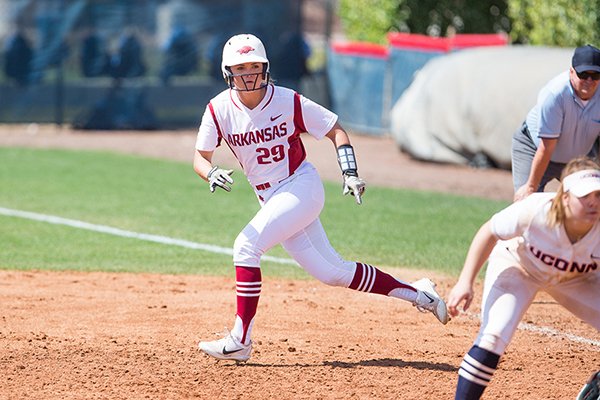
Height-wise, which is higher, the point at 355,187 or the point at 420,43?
the point at 355,187

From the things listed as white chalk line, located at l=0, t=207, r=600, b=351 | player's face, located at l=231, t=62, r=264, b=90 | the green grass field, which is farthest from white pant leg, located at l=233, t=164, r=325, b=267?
the green grass field

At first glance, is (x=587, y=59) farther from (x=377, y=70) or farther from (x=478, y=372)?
A: (x=377, y=70)

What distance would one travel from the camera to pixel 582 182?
4.86 metres

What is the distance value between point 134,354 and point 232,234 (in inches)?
205

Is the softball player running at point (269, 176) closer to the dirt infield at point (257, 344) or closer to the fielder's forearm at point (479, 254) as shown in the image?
the dirt infield at point (257, 344)

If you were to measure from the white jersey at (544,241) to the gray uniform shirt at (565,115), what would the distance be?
7.48 ft

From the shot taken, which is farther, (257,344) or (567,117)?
(567,117)

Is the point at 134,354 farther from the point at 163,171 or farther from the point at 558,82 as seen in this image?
the point at 163,171

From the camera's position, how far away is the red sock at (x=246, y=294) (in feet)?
20.9

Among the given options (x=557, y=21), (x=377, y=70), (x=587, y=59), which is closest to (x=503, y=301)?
(x=587, y=59)

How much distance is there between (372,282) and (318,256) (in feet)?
1.40

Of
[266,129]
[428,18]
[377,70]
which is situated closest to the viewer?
[266,129]

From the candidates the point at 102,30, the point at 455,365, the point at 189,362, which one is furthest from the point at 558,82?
the point at 102,30

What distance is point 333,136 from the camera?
6.82m
